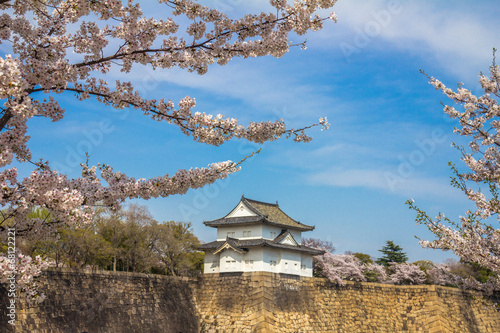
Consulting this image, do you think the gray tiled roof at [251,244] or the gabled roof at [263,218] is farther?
the gabled roof at [263,218]

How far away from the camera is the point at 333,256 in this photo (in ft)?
96.1

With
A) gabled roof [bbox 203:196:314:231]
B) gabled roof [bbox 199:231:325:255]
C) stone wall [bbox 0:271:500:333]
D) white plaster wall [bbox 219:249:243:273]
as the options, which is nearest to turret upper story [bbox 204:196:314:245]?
gabled roof [bbox 203:196:314:231]

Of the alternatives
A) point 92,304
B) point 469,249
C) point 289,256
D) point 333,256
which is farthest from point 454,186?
point 333,256

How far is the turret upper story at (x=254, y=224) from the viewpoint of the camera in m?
23.4

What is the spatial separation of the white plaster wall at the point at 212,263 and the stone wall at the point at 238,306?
4.43 ft

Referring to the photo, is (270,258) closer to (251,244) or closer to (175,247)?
(251,244)

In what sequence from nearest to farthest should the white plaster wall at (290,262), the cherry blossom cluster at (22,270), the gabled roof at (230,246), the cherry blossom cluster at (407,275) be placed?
1. the cherry blossom cluster at (22,270)
2. the gabled roof at (230,246)
3. the white plaster wall at (290,262)
4. the cherry blossom cluster at (407,275)

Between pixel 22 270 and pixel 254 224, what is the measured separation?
18677 millimetres

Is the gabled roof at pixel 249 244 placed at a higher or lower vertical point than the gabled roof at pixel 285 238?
lower

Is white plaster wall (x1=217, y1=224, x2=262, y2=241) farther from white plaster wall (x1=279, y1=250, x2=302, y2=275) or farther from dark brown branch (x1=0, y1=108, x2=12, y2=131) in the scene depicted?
dark brown branch (x1=0, y1=108, x2=12, y2=131)

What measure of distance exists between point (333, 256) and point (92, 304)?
1769 cm

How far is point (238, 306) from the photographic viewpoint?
20.4 metres

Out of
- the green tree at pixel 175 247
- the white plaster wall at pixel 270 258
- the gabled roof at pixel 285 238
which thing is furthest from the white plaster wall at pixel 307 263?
the green tree at pixel 175 247

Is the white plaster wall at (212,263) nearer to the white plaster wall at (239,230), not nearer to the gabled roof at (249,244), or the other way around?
the gabled roof at (249,244)
